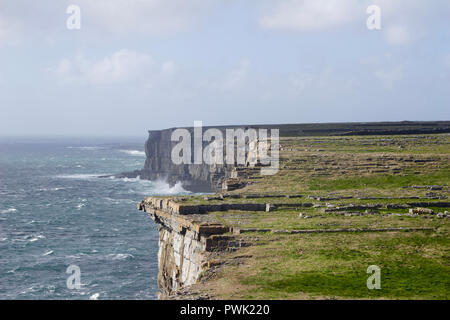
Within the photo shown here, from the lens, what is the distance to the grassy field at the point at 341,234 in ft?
83.9

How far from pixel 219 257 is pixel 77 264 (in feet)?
141

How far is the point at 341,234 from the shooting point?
1350 inches

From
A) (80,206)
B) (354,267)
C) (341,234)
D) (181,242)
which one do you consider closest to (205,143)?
(80,206)

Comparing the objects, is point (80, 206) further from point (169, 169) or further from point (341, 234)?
point (341, 234)

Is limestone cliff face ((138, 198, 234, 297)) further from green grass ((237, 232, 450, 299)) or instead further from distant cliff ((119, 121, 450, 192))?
distant cliff ((119, 121, 450, 192))

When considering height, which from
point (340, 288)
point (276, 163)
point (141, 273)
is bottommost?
point (141, 273)

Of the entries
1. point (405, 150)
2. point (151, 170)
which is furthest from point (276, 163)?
point (151, 170)

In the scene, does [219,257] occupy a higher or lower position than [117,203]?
higher

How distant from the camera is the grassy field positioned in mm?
25578

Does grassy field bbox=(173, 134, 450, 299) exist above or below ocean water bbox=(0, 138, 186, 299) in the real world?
above

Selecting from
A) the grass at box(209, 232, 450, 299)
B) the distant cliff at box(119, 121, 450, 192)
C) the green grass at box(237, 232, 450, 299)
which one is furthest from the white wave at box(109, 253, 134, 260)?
the green grass at box(237, 232, 450, 299)

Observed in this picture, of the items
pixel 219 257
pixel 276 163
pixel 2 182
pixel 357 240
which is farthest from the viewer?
pixel 2 182
